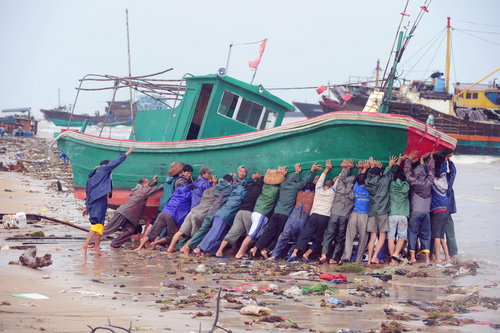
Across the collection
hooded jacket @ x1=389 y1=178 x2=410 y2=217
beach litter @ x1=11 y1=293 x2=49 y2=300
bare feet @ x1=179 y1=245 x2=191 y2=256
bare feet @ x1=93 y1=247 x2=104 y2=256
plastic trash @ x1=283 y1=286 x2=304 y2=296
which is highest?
hooded jacket @ x1=389 y1=178 x2=410 y2=217

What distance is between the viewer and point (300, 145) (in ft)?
33.2

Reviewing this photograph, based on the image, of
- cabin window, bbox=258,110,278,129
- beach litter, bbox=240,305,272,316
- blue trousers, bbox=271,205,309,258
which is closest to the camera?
beach litter, bbox=240,305,272,316

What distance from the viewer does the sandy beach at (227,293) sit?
550 centimetres

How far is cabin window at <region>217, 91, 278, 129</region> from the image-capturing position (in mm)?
12539

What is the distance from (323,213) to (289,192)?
59cm

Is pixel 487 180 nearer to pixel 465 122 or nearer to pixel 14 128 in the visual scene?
pixel 465 122

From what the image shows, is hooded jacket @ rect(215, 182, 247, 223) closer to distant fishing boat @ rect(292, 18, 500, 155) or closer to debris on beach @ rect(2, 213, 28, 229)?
debris on beach @ rect(2, 213, 28, 229)

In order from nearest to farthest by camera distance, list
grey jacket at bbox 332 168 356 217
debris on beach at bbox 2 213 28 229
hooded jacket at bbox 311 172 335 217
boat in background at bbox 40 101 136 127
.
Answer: grey jacket at bbox 332 168 356 217 → hooded jacket at bbox 311 172 335 217 → debris on beach at bbox 2 213 28 229 → boat in background at bbox 40 101 136 127

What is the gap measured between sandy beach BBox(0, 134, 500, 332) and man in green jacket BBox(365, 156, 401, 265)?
559 mm

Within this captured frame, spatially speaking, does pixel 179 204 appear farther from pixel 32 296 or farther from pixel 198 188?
pixel 32 296

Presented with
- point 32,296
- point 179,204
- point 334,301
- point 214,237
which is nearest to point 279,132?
point 214,237

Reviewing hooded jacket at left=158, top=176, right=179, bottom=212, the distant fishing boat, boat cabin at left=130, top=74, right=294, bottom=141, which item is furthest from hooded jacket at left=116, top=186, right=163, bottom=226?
the distant fishing boat

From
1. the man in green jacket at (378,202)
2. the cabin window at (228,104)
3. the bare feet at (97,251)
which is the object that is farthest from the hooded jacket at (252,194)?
the cabin window at (228,104)

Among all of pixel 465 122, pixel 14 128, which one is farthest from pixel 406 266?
pixel 14 128
